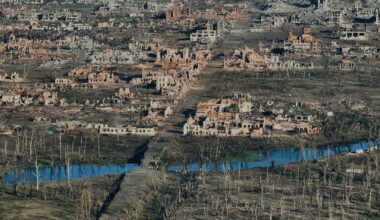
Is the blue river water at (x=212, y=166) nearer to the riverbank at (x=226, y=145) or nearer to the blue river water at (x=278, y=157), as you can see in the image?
the blue river water at (x=278, y=157)

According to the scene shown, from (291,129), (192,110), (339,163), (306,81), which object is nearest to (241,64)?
(306,81)

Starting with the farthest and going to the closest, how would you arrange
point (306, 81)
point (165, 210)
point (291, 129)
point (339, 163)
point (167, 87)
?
point (306, 81), point (167, 87), point (291, 129), point (339, 163), point (165, 210)

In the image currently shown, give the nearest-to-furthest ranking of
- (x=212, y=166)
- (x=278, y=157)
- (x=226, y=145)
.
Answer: (x=212, y=166) → (x=278, y=157) → (x=226, y=145)

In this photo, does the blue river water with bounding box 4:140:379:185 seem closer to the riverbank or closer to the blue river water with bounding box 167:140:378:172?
the blue river water with bounding box 167:140:378:172

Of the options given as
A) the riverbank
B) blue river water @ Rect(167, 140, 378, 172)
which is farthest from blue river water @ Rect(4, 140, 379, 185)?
the riverbank

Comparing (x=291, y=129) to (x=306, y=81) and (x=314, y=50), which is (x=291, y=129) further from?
(x=314, y=50)

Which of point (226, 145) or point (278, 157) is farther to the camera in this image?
point (226, 145)

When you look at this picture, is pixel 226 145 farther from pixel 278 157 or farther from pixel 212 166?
pixel 212 166

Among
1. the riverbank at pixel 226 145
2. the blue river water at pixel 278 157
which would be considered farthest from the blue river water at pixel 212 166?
the riverbank at pixel 226 145

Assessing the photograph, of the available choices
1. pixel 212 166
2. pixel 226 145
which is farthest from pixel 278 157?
pixel 212 166
